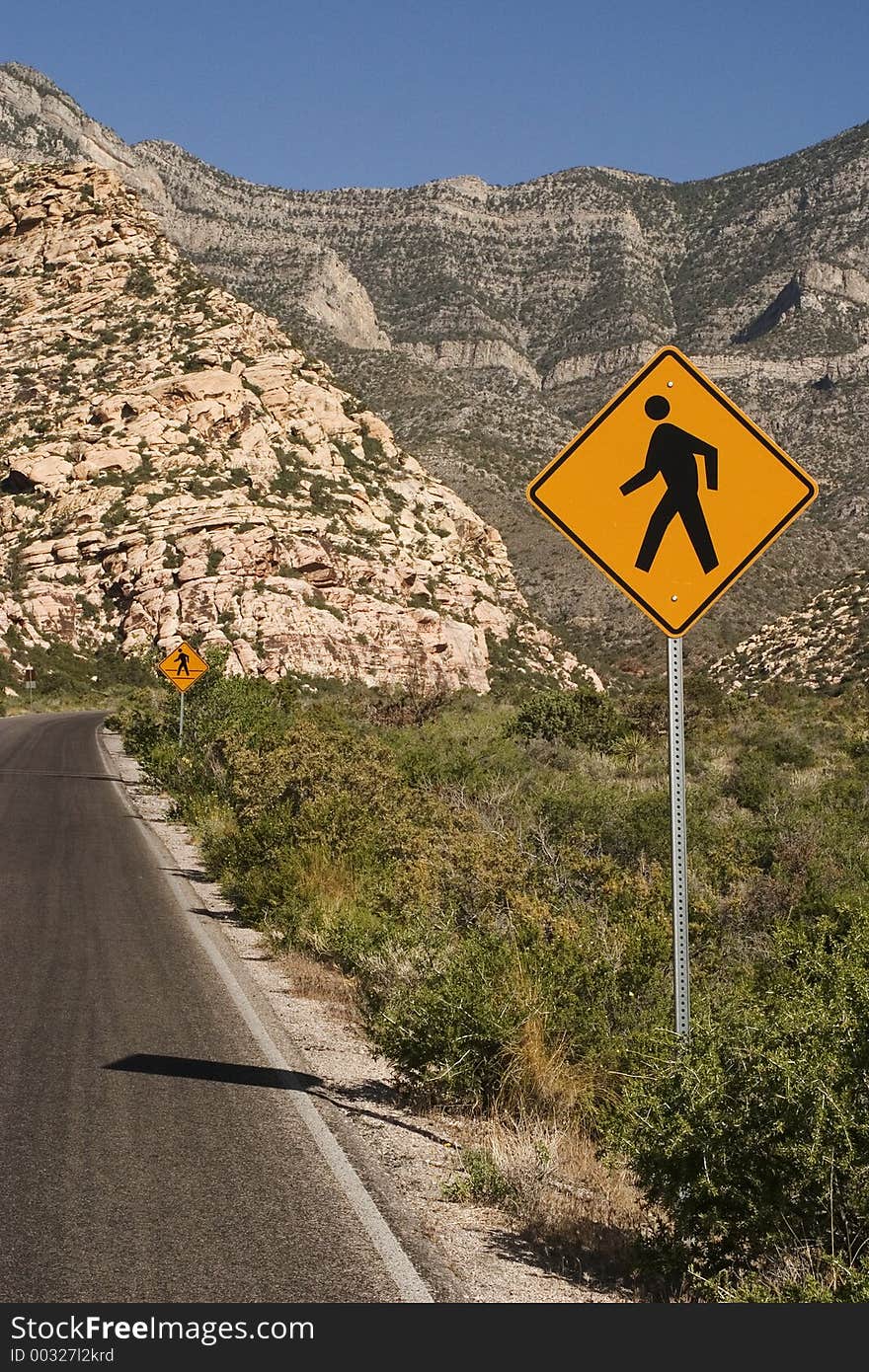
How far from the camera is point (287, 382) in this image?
7156 centimetres

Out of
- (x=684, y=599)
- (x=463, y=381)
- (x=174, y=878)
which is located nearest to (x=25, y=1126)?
(x=684, y=599)

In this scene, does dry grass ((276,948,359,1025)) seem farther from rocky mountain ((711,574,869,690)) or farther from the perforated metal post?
rocky mountain ((711,574,869,690))

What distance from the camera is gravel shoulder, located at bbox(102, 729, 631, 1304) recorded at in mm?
4645

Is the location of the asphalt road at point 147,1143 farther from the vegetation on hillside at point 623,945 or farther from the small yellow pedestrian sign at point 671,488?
the small yellow pedestrian sign at point 671,488

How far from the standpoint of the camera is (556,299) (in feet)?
431

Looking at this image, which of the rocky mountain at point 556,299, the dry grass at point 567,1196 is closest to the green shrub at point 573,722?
the dry grass at point 567,1196

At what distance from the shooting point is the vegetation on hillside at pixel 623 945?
4227mm

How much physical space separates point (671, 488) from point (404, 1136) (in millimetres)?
3544

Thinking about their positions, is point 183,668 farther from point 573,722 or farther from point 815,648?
point 815,648

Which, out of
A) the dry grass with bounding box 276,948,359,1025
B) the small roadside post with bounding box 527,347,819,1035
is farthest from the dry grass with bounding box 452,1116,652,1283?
→ the dry grass with bounding box 276,948,359,1025

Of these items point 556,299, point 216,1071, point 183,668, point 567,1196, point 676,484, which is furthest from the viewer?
point 556,299

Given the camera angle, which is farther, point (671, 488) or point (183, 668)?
point (183, 668)

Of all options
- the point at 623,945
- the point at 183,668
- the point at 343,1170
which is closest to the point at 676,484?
the point at 623,945

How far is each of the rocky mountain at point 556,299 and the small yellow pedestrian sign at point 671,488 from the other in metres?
59.2
